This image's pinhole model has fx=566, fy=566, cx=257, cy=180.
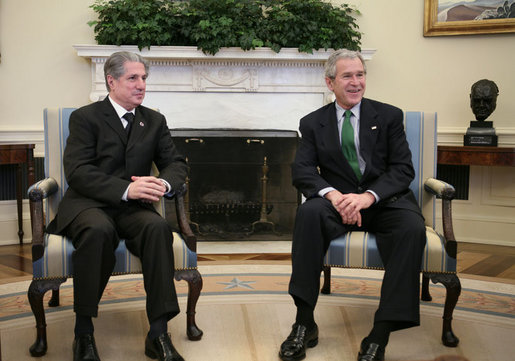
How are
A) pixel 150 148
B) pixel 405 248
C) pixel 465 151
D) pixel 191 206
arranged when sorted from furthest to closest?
pixel 191 206, pixel 465 151, pixel 150 148, pixel 405 248

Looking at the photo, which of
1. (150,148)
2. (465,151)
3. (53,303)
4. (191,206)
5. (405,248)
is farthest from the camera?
(191,206)

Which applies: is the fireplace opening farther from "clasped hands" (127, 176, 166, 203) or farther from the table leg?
"clasped hands" (127, 176, 166, 203)

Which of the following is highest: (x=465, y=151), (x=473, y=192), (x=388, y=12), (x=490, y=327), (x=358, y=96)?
(x=388, y=12)

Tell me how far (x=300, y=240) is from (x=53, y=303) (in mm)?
1442

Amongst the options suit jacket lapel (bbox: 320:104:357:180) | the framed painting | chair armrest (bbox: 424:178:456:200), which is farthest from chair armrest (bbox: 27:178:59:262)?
the framed painting

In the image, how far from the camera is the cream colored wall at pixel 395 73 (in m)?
4.73

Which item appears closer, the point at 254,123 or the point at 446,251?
the point at 446,251

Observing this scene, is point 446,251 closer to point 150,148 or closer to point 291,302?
point 291,302

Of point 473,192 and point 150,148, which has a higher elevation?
point 150,148

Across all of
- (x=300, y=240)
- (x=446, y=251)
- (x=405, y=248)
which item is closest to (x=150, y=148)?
(x=300, y=240)

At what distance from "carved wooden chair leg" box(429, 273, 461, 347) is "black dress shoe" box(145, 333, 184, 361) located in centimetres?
115

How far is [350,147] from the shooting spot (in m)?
2.75

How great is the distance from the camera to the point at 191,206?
479 centimetres

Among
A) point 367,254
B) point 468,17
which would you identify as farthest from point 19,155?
point 468,17
